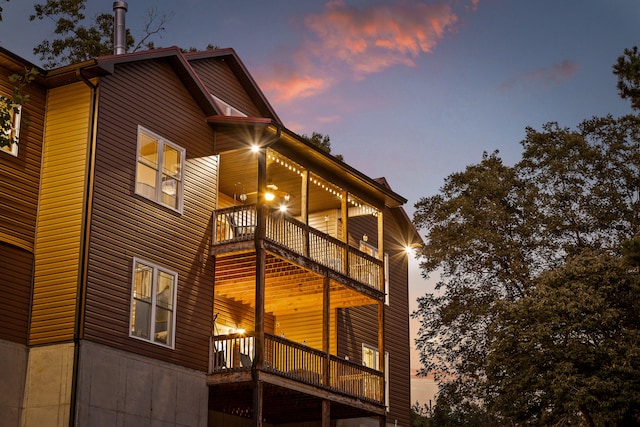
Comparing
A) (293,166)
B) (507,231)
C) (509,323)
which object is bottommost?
(509,323)

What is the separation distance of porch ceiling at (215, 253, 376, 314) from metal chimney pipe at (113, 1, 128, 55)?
22.8 feet

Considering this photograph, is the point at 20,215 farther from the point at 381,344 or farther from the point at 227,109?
the point at 381,344

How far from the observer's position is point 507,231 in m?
44.5

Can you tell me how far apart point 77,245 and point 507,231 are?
2638cm

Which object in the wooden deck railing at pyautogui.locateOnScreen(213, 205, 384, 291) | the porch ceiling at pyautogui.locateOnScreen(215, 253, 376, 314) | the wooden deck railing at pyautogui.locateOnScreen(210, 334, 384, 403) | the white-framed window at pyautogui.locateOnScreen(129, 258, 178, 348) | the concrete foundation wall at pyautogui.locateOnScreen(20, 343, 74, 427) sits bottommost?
the concrete foundation wall at pyautogui.locateOnScreen(20, 343, 74, 427)

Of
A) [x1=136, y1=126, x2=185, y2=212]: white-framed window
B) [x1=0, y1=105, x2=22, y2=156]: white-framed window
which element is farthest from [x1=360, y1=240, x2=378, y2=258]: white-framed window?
[x1=0, y1=105, x2=22, y2=156]: white-framed window

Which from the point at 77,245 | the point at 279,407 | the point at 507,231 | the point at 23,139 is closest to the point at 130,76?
the point at 23,139

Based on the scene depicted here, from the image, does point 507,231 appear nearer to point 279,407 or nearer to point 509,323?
point 509,323

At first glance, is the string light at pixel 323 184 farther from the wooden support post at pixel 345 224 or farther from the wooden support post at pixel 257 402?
the wooden support post at pixel 257 402

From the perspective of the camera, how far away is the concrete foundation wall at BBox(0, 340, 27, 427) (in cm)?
2128

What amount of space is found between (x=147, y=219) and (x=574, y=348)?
18.3 meters

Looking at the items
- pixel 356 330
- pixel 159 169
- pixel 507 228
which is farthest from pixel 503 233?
pixel 159 169

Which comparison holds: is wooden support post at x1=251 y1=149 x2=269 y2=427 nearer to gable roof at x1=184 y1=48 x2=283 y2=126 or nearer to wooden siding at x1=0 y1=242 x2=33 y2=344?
gable roof at x1=184 y1=48 x2=283 y2=126

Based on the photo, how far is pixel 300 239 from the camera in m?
27.5
